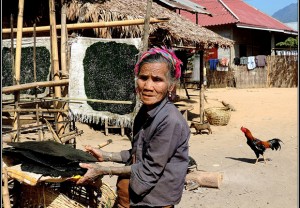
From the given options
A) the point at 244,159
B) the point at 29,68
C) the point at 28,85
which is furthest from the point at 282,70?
the point at 28,85

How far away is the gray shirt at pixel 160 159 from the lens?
2031 mm

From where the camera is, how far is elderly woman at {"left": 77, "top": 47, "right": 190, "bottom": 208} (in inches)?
80.3

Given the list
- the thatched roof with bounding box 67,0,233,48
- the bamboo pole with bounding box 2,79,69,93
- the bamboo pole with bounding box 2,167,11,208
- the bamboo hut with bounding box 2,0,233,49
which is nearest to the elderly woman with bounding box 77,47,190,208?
the bamboo pole with bounding box 2,167,11,208

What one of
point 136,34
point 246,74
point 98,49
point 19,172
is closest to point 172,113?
point 19,172

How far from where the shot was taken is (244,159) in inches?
285

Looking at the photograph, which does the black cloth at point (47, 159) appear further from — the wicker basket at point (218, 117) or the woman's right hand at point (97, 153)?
the wicker basket at point (218, 117)

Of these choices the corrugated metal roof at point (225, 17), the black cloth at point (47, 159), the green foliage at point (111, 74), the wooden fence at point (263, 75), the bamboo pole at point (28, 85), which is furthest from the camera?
the corrugated metal roof at point (225, 17)

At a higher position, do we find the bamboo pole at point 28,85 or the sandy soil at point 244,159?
the bamboo pole at point 28,85

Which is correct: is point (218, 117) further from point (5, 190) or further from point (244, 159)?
point (5, 190)

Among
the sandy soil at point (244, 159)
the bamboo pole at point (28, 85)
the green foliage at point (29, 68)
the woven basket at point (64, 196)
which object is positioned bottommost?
the sandy soil at point (244, 159)

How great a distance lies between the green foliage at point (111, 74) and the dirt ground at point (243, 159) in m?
1.10

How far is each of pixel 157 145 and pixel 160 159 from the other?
73 mm

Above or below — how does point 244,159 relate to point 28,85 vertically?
below

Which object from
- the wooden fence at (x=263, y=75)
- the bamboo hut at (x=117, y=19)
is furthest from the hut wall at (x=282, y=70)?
the bamboo hut at (x=117, y=19)
